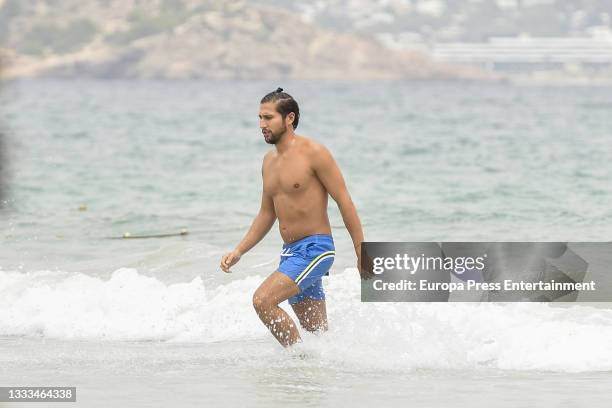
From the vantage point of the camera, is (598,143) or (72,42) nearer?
(598,143)

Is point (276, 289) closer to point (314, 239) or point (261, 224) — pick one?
point (314, 239)

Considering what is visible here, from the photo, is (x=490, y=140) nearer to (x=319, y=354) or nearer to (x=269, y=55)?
Result: (x=319, y=354)

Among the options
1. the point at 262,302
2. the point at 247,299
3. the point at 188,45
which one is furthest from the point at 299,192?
the point at 188,45

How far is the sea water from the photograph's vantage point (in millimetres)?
6961

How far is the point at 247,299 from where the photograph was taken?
9734 mm

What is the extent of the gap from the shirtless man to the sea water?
0.49 metres

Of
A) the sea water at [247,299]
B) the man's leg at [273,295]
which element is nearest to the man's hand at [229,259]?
the man's leg at [273,295]

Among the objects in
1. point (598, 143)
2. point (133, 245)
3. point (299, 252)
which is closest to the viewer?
point (299, 252)

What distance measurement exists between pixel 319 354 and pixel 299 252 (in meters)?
0.72

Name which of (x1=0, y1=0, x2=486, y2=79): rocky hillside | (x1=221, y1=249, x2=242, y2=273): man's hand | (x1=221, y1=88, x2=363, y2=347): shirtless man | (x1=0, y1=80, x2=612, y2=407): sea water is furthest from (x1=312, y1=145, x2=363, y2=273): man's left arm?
(x1=0, y1=0, x2=486, y2=79): rocky hillside

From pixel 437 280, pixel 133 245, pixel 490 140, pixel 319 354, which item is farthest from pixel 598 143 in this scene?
pixel 319 354

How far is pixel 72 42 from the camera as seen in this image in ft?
511

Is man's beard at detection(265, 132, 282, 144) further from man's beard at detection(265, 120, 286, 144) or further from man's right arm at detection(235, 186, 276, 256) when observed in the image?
man's right arm at detection(235, 186, 276, 256)

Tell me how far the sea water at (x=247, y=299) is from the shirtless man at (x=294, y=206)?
1.59ft
